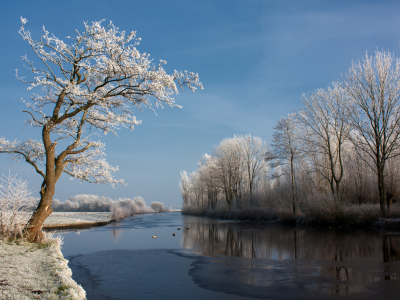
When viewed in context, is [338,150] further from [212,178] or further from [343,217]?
[212,178]

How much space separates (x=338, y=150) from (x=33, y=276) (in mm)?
23300

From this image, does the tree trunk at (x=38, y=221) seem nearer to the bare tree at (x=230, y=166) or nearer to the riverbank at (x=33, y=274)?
the riverbank at (x=33, y=274)

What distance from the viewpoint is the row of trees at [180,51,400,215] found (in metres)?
17.6

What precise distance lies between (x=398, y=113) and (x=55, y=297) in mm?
20804

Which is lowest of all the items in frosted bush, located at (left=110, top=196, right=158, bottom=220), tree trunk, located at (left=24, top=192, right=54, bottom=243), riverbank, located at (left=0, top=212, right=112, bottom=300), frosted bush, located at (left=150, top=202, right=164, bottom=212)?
frosted bush, located at (left=150, top=202, right=164, bottom=212)

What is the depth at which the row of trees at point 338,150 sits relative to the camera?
57.9ft

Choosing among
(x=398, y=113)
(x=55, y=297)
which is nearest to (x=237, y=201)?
(x=398, y=113)

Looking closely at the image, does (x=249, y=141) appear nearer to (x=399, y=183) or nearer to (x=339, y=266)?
(x=399, y=183)

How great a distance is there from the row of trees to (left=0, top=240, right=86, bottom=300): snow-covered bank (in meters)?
17.9

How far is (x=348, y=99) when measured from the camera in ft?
69.7

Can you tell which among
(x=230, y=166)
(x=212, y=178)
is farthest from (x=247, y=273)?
(x=212, y=178)

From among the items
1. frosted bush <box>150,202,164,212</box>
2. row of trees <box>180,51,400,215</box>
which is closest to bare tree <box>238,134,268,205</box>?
row of trees <box>180,51,400,215</box>

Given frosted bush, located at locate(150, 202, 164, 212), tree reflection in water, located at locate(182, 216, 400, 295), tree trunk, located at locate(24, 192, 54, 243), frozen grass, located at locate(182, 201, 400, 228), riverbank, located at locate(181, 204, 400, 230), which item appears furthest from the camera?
frosted bush, located at locate(150, 202, 164, 212)

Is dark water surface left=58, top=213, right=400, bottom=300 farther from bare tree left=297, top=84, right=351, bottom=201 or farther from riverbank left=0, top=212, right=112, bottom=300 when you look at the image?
bare tree left=297, top=84, right=351, bottom=201
